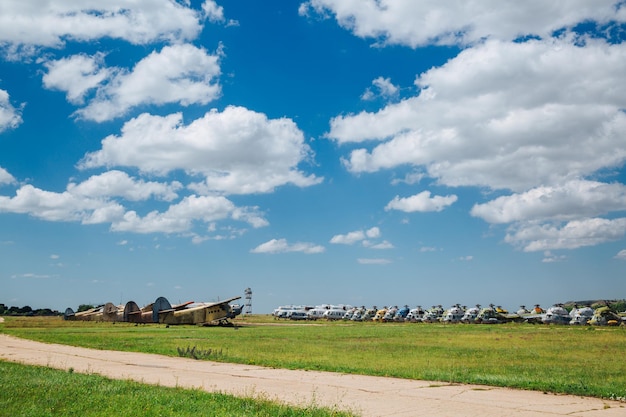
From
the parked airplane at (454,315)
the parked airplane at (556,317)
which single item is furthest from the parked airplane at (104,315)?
the parked airplane at (556,317)

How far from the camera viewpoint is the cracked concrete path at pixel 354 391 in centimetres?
1225

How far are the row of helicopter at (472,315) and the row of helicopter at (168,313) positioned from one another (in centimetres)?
3848

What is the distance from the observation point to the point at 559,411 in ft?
40.1

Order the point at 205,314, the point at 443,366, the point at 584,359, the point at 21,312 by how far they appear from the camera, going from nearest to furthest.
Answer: the point at 443,366 → the point at 584,359 → the point at 205,314 → the point at 21,312

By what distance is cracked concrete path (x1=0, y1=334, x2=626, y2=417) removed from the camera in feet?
40.2

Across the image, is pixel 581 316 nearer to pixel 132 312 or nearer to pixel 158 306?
pixel 158 306

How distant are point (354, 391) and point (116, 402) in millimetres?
6654

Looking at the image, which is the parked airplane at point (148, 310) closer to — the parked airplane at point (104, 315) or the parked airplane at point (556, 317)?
the parked airplane at point (104, 315)

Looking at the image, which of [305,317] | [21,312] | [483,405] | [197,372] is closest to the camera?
[483,405]

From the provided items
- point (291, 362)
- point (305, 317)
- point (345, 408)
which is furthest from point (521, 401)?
point (305, 317)

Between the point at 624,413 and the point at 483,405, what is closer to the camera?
the point at 624,413

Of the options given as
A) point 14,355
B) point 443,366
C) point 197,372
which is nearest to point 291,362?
point 197,372

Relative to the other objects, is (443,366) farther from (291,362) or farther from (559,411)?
(559,411)

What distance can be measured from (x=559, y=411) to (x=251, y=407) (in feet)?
24.2
